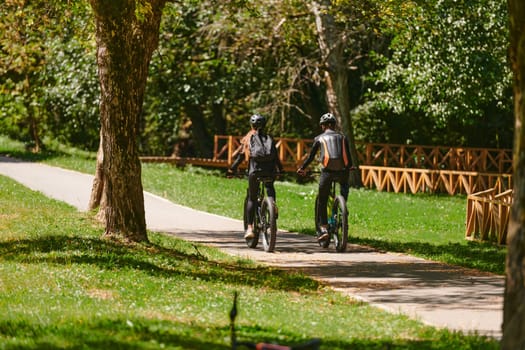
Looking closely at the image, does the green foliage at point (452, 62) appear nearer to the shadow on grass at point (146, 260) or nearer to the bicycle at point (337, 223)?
the bicycle at point (337, 223)

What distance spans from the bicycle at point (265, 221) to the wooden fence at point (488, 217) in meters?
5.02

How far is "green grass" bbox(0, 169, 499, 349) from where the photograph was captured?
8.28 metres

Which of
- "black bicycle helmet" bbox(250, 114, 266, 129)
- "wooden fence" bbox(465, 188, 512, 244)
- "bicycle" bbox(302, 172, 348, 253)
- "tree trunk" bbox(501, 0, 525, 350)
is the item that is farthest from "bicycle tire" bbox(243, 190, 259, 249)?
"tree trunk" bbox(501, 0, 525, 350)

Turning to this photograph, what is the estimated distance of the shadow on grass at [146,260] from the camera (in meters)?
12.4

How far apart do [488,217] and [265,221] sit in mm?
5873

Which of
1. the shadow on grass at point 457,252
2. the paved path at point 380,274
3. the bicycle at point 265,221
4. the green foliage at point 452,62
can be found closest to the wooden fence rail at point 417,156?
the green foliage at point 452,62

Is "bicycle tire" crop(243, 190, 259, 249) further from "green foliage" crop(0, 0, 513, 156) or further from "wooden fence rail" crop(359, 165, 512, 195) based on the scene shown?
"wooden fence rail" crop(359, 165, 512, 195)

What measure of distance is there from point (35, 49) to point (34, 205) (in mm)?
4353

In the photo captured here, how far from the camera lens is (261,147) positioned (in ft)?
49.8

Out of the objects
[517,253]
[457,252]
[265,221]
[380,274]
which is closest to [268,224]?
[265,221]

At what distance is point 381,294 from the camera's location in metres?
11.6

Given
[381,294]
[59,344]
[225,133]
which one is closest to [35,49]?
[381,294]

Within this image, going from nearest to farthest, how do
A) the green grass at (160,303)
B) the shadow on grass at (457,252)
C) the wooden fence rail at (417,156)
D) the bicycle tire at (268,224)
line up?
the green grass at (160,303) → the bicycle tire at (268,224) → the shadow on grass at (457,252) → the wooden fence rail at (417,156)

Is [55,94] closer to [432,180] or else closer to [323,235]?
[432,180]
